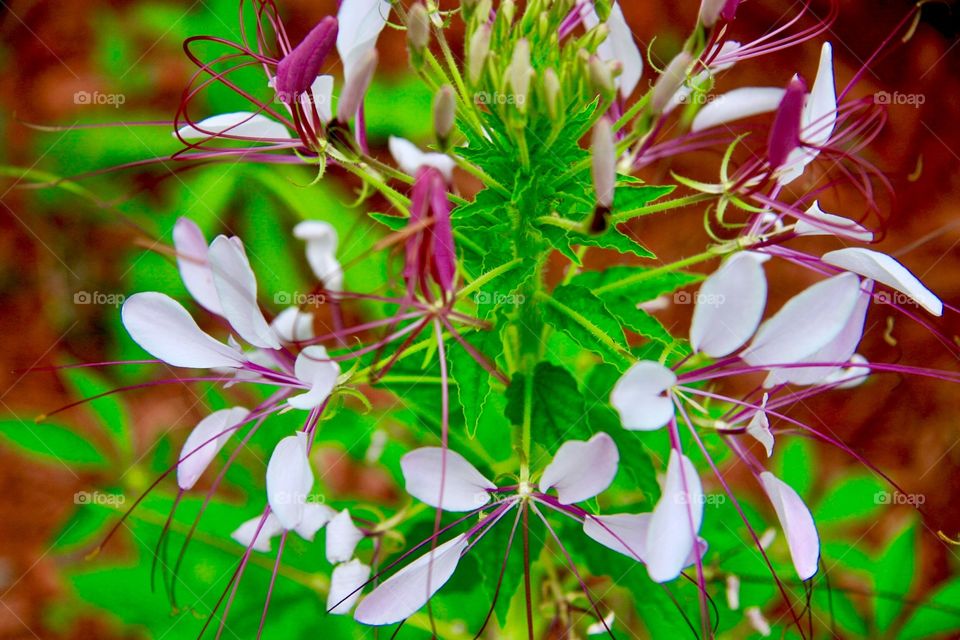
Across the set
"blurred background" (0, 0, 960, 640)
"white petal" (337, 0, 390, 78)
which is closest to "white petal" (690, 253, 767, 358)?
"white petal" (337, 0, 390, 78)

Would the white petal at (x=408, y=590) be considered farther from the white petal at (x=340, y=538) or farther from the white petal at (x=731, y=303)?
the white petal at (x=731, y=303)

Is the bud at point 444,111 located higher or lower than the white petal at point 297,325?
higher

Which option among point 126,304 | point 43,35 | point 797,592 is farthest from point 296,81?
point 43,35

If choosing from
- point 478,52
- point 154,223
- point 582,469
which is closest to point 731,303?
point 582,469

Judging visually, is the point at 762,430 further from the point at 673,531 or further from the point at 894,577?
the point at 894,577

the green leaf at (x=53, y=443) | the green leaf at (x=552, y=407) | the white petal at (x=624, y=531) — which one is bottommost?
the white petal at (x=624, y=531)

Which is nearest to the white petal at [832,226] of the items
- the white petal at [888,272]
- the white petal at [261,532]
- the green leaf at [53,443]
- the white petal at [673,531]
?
the white petal at [888,272]

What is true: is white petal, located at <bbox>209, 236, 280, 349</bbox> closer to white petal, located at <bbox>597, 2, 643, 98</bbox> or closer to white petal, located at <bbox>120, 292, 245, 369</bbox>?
white petal, located at <bbox>120, 292, 245, 369</bbox>
